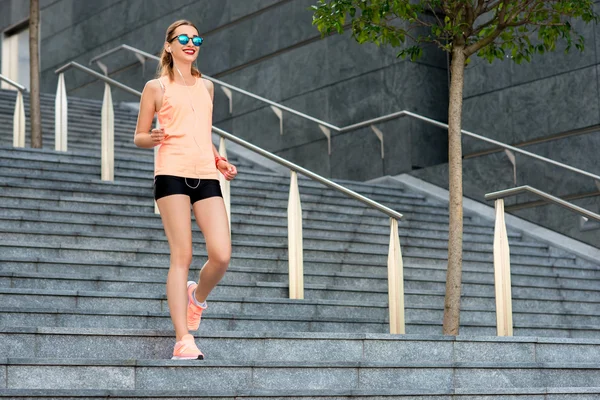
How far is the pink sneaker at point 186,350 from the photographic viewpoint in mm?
5195

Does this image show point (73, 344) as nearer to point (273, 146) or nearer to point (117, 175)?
point (117, 175)

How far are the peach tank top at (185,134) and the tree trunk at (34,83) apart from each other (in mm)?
6123

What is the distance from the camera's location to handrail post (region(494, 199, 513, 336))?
707cm

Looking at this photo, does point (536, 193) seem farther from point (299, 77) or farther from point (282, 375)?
point (299, 77)

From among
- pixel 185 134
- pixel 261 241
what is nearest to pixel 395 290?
pixel 261 241

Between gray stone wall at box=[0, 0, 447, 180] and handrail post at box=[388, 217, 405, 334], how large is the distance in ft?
19.4

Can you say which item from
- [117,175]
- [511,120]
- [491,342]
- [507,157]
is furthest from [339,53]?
[491,342]

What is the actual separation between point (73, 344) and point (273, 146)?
9.41 metres

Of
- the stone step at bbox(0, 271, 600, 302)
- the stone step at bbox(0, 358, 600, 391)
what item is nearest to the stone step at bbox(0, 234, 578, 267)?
the stone step at bbox(0, 271, 600, 302)

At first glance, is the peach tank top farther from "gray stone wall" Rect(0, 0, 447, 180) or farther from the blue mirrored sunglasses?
"gray stone wall" Rect(0, 0, 447, 180)

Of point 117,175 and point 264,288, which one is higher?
point 117,175

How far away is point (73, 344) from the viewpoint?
5.43 metres

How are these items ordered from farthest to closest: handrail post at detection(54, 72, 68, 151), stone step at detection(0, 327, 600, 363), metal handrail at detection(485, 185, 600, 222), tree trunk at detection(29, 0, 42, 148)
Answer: tree trunk at detection(29, 0, 42, 148)
handrail post at detection(54, 72, 68, 151)
metal handrail at detection(485, 185, 600, 222)
stone step at detection(0, 327, 600, 363)

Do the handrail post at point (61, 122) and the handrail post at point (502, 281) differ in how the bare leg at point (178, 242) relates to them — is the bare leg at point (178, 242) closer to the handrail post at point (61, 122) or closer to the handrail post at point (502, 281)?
the handrail post at point (502, 281)
